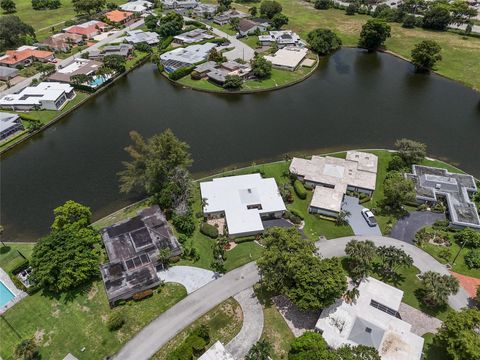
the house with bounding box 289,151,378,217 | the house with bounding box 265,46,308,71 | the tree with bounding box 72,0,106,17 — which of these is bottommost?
the house with bounding box 289,151,378,217

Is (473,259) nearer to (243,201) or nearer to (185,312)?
(243,201)

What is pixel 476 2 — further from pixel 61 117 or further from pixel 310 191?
pixel 61 117

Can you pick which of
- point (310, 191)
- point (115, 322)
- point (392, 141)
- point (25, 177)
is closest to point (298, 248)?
point (310, 191)

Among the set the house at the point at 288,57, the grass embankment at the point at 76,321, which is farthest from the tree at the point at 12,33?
the grass embankment at the point at 76,321

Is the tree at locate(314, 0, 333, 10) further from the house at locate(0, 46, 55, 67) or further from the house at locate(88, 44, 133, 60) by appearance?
the house at locate(0, 46, 55, 67)

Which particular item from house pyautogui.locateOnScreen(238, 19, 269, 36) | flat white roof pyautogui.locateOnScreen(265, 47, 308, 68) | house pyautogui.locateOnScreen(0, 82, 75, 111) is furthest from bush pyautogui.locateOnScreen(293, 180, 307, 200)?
house pyautogui.locateOnScreen(238, 19, 269, 36)

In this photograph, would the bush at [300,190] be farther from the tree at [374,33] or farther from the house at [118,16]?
the house at [118,16]

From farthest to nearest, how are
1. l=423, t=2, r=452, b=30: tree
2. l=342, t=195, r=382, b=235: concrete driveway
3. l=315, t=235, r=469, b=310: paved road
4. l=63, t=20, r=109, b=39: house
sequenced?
l=423, t=2, r=452, b=30: tree, l=63, t=20, r=109, b=39: house, l=342, t=195, r=382, b=235: concrete driveway, l=315, t=235, r=469, b=310: paved road

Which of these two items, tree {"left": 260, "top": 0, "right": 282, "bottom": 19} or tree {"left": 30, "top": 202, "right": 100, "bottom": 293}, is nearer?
tree {"left": 30, "top": 202, "right": 100, "bottom": 293}
